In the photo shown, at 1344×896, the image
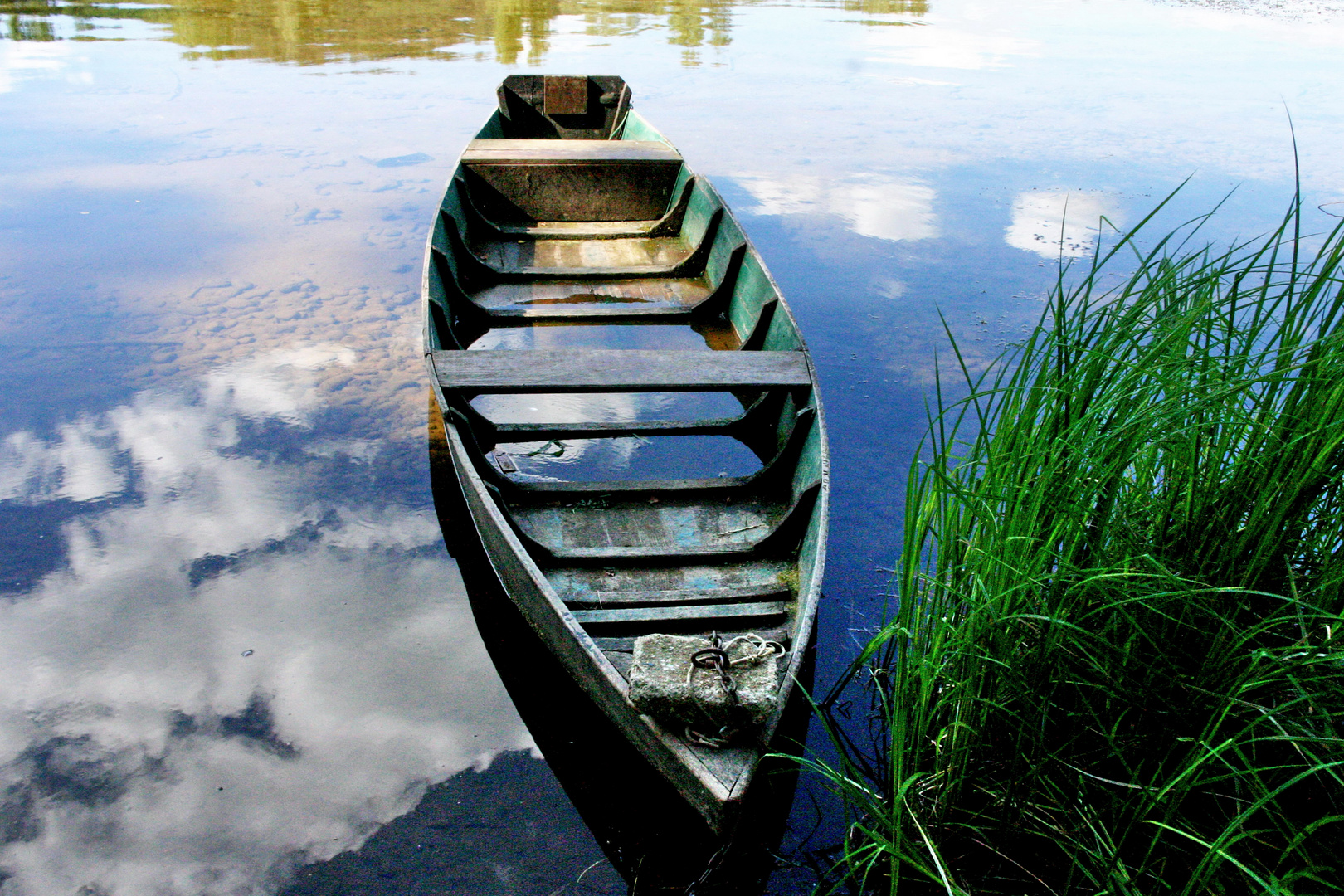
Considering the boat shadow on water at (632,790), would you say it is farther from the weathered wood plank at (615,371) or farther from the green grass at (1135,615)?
the weathered wood plank at (615,371)

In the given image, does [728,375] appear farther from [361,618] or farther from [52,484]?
[52,484]

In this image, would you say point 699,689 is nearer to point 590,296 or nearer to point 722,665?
point 722,665

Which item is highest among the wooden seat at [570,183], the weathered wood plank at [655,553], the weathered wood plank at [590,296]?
the wooden seat at [570,183]

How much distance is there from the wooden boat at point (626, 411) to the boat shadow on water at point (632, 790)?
267 millimetres

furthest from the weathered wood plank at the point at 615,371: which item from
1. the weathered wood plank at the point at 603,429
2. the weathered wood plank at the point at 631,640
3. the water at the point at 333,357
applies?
the weathered wood plank at the point at 631,640

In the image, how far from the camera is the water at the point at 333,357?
9.54ft

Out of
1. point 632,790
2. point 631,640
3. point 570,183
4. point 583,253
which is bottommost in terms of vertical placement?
point 632,790

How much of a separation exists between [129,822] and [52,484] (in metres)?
2.28

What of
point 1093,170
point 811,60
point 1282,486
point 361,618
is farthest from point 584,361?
point 811,60

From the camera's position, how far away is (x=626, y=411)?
5.16m

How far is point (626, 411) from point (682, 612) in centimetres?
214

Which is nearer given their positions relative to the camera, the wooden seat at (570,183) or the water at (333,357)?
the water at (333,357)

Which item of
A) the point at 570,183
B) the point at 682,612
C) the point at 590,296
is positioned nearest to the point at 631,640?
the point at 682,612

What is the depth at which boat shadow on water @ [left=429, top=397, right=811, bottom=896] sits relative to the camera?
104 inches
